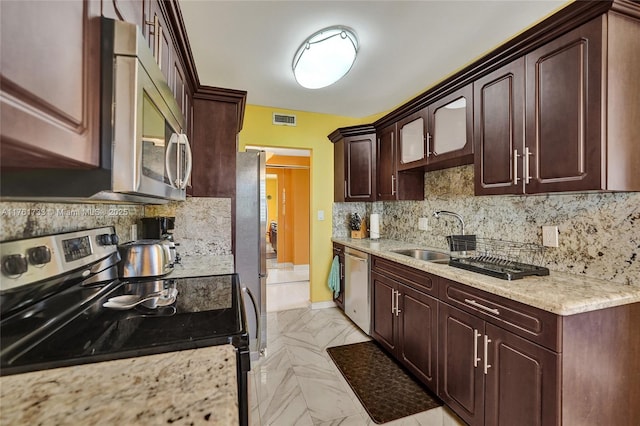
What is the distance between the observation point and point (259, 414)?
178 centimetres

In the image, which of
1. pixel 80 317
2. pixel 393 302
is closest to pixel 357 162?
pixel 393 302

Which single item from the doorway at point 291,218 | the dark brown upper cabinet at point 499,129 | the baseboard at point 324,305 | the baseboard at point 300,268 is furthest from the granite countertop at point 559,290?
the baseboard at point 300,268

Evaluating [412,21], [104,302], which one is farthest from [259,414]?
[412,21]

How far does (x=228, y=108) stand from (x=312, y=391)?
2.21m

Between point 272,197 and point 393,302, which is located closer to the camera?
point 393,302

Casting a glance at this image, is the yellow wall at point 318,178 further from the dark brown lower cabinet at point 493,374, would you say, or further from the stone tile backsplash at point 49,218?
the stone tile backsplash at point 49,218

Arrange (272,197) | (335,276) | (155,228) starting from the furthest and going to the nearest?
(272,197)
(335,276)
(155,228)

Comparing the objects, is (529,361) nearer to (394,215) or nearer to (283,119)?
(394,215)

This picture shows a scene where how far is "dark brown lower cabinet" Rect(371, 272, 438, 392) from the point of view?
1889 millimetres

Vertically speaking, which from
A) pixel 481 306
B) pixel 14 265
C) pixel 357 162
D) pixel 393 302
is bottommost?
pixel 393 302

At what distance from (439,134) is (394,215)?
54.7 inches

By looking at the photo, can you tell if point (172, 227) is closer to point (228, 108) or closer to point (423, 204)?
point (228, 108)

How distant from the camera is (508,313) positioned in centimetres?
134

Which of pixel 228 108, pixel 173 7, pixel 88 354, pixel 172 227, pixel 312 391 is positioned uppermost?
pixel 173 7
